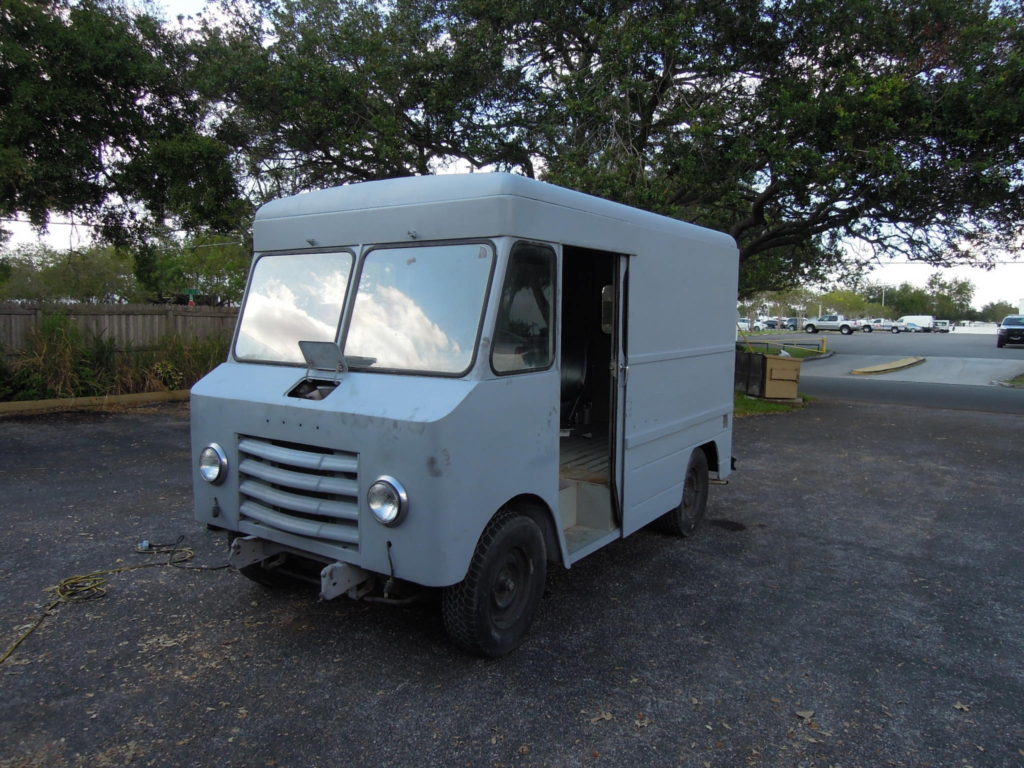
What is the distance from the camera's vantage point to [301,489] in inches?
140

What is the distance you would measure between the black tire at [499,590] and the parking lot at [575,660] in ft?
0.59

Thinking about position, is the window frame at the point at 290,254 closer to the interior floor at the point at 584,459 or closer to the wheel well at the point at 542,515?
the wheel well at the point at 542,515

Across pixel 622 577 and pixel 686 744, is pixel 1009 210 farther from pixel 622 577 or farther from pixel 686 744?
pixel 686 744

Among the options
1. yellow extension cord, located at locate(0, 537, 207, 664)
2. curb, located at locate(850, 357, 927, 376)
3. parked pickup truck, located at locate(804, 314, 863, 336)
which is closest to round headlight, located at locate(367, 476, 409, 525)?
yellow extension cord, located at locate(0, 537, 207, 664)

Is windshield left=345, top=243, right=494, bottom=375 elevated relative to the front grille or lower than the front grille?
elevated

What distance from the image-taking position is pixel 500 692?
339 centimetres

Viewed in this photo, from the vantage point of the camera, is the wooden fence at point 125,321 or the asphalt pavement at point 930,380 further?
the asphalt pavement at point 930,380

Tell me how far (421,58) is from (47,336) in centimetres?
835

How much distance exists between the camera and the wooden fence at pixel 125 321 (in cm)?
1237

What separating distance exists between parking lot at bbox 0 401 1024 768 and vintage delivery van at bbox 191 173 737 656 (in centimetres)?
40

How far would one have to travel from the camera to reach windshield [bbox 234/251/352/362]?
392cm

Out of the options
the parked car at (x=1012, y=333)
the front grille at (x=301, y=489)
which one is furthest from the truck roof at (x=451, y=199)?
the parked car at (x=1012, y=333)

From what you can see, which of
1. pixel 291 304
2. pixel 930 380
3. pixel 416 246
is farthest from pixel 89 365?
pixel 930 380

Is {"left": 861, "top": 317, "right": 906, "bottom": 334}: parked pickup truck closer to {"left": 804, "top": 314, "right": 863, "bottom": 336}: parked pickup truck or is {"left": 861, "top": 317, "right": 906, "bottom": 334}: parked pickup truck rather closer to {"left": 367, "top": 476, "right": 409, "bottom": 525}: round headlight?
{"left": 804, "top": 314, "right": 863, "bottom": 336}: parked pickup truck
